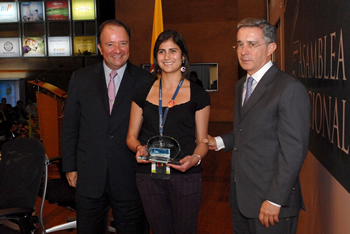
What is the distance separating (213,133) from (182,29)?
12.7 feet

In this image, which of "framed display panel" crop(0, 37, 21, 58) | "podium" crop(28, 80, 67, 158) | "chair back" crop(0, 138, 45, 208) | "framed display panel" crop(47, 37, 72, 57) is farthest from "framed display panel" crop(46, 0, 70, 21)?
"chair back" crop(0, 138, 45, 208)

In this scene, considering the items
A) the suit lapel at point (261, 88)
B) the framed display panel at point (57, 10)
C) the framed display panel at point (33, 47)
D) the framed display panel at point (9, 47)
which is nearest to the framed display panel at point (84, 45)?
the framed display panel at point (57, 10)

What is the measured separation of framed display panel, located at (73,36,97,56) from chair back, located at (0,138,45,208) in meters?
8.76

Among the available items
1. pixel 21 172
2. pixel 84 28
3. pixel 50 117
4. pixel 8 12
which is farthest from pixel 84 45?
pixel 21 172

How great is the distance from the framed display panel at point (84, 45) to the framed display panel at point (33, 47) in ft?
3.52

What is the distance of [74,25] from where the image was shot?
10.9 meters

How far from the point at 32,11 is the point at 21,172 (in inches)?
396

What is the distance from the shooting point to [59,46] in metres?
11.0

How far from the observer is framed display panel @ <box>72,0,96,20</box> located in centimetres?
1068

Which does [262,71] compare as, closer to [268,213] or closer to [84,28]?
[268,213]

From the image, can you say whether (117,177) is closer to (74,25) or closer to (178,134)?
(178,134)

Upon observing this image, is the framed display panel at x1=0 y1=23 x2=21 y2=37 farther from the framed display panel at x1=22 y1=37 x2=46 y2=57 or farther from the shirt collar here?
the shirt collar

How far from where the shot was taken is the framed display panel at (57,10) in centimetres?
1081

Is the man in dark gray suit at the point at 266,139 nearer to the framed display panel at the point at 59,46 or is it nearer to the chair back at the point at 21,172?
the chair back at the point at 21,172
